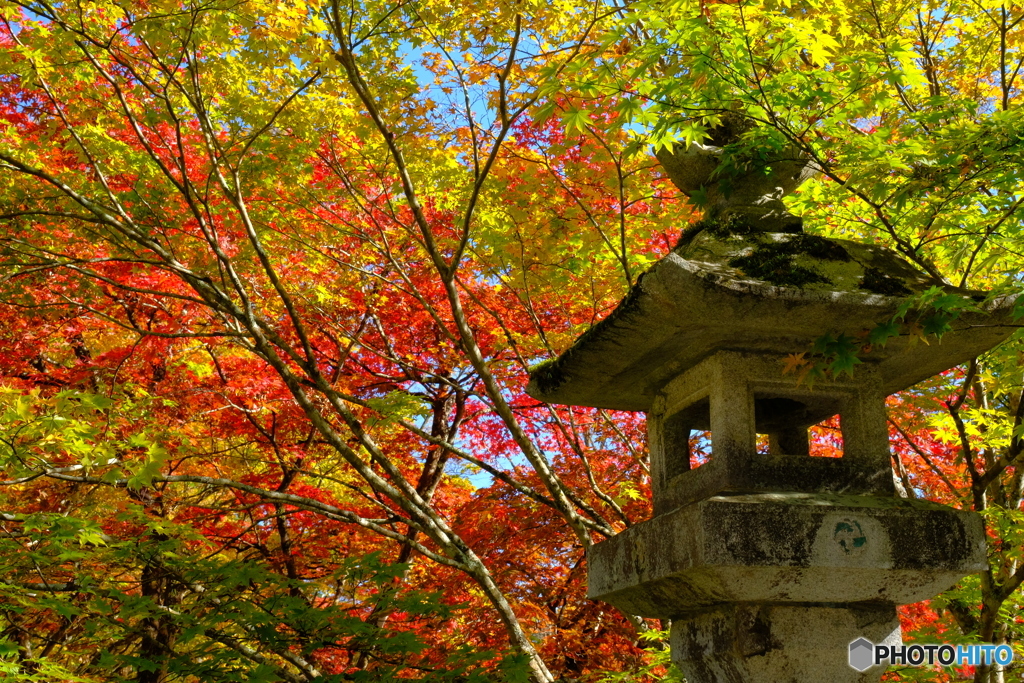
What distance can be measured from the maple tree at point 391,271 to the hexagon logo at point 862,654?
1348mm

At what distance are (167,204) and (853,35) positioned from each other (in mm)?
6059

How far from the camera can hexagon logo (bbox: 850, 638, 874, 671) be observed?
10.4 feet

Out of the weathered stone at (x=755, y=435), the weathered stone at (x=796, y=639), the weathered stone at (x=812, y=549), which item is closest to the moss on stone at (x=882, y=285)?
the weathered stone at (x=755, y=435)

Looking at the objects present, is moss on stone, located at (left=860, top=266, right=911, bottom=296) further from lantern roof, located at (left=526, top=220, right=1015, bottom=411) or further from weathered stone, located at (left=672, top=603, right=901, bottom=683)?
weathered stone, located at (left=672, top=603, right=901, bottom=683)

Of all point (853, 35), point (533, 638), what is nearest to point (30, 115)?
point (533, 638)

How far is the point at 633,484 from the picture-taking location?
7.79 metres

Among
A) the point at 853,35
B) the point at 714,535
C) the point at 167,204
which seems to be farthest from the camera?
the point at 167,204

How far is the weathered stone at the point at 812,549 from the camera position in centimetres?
295

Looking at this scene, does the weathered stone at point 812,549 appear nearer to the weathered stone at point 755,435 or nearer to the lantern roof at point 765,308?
the weathered stone at point 755,435

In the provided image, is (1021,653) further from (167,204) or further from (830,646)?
(167,204)

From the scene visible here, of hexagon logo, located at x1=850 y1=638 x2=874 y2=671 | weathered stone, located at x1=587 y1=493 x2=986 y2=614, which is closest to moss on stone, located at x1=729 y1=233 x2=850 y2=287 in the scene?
weathered stone, located at x1=587 y1=493 x2=986 y2=614

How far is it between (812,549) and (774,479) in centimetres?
33

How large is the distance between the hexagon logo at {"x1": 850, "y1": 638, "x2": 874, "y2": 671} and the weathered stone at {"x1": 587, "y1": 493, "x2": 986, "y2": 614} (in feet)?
0.60

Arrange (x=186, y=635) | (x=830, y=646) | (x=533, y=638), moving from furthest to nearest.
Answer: (x=533, y=638)
(x=186, y=635)
(x=830, y=646)
